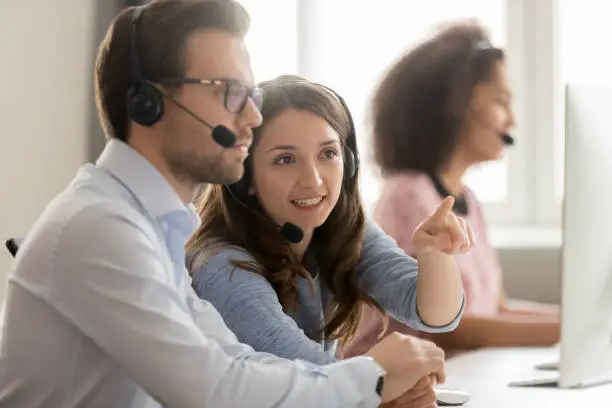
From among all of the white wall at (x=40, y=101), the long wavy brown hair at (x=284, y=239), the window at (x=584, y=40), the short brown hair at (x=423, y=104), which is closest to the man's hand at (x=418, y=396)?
the long wavy brown hair at (x=284, y=239)

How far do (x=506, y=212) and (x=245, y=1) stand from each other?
46.9 inches

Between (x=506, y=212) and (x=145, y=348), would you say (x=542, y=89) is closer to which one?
(x=506, y=212)

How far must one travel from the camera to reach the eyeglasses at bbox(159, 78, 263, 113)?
0.96m

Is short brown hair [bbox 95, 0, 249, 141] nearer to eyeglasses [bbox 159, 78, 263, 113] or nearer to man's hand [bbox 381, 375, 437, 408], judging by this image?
eyeglasses [bbox 159, 78, 263, 113]

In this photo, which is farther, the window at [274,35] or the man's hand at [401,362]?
the window at [274,35]

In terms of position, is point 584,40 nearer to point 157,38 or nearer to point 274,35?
point 274,35

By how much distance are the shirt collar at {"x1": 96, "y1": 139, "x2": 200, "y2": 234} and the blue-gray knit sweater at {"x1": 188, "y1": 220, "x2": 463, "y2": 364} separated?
207 millimetres

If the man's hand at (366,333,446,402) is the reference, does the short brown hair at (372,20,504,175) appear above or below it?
above

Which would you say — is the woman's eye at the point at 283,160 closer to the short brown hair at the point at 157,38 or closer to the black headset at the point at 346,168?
the black headset at the point at 346,168

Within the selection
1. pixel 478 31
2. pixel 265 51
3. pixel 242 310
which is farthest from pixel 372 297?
pixel 265 51

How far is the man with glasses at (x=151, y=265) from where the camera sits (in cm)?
85

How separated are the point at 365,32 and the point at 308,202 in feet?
6.68

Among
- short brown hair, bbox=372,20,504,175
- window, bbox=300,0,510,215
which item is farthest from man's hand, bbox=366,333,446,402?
window, bbox=300,0,510,215

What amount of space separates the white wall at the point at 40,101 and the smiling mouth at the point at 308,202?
1119 mm
